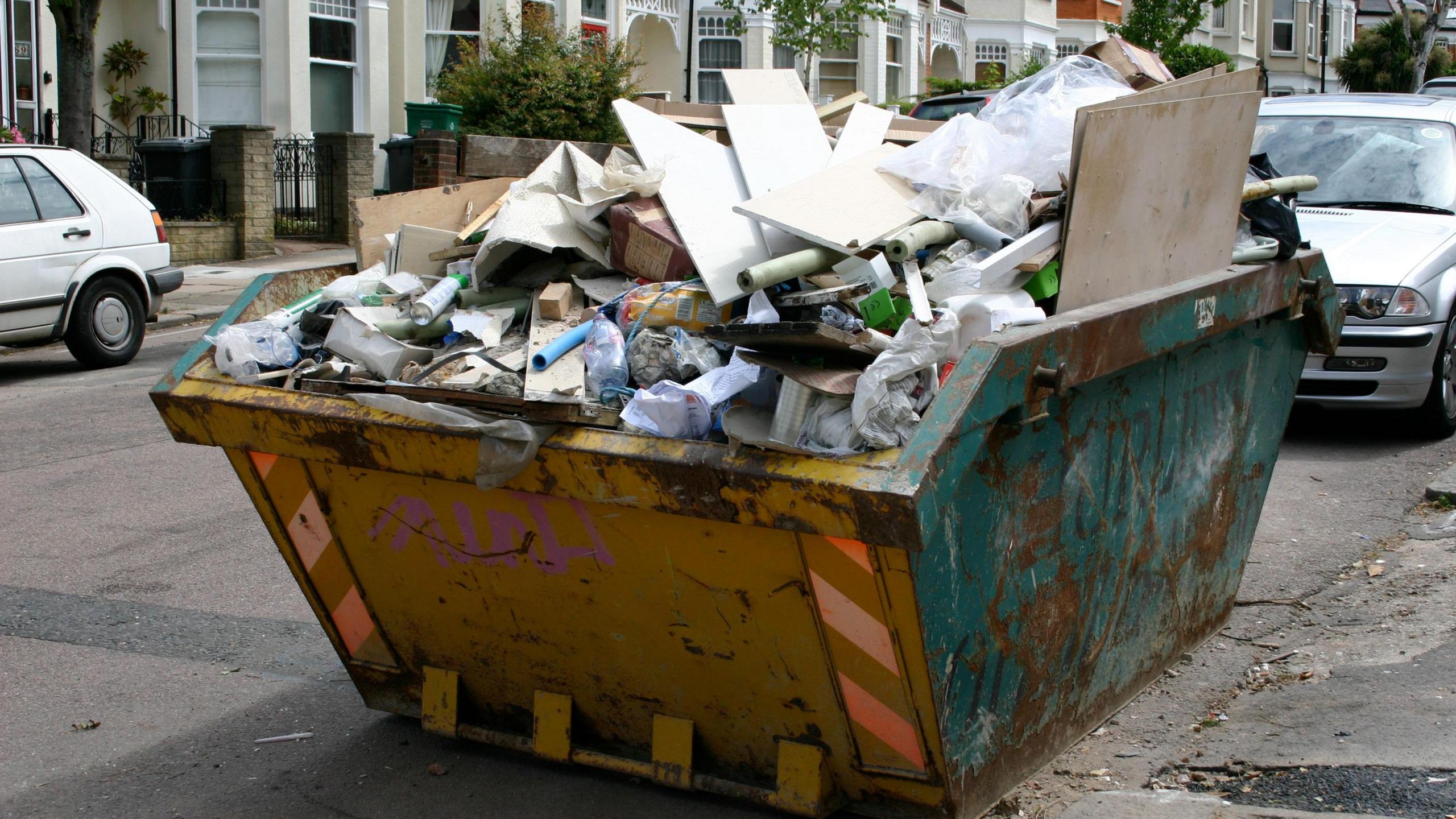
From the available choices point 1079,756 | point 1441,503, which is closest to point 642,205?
point 1079,756

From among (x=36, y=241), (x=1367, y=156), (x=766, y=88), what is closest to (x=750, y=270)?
(x=766, y=88)

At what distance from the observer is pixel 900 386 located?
8.00ft

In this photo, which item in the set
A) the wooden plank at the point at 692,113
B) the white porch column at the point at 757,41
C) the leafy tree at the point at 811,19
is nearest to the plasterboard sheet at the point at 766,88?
the wooden plank at the point at 692,113

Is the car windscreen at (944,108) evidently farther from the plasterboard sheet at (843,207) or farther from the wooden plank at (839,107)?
the plasterboard sheet at (843,207)

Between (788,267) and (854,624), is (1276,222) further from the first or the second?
(854,624)

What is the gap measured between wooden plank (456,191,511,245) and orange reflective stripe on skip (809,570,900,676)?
4.92 ft

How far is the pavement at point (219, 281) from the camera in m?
12.7

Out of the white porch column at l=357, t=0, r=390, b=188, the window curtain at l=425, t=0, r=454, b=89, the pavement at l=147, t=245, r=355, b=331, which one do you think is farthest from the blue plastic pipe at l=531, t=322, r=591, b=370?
the window curtain at l=425, t=0, r=454, b=89

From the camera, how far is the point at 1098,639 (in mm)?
3295

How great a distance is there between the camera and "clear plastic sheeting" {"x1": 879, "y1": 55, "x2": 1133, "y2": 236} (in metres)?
3.18

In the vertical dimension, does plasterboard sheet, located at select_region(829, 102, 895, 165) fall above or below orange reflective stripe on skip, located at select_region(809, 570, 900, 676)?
above

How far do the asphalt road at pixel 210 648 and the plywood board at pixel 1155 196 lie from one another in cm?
132

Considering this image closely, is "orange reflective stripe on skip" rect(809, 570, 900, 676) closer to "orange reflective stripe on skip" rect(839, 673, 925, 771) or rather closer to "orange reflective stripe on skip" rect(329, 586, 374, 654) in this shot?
"orange reflective stripe on skip" rect(839, 673, 925, 771)

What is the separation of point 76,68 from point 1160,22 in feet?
68.3
